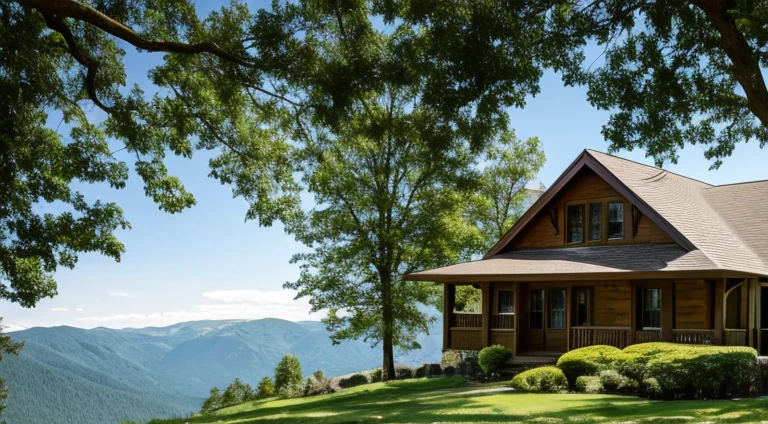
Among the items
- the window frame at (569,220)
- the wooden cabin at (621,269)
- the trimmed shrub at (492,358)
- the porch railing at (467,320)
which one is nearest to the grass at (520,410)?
the trimmed shrub at (492,358)

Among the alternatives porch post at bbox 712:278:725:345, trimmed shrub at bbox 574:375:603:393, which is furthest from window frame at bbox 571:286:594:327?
trimmed shrub at bbox 574:375:603:393

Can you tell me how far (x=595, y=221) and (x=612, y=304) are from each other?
3.35 metres

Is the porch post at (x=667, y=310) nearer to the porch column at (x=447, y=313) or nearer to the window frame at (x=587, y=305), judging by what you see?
the window frame at (x=587, y=305)

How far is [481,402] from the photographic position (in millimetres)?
19938

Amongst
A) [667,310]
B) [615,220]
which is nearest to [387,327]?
[615,220]

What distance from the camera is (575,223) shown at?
3095 centimetres

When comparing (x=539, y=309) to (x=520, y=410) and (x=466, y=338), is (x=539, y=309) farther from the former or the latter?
(x=520, y=410)

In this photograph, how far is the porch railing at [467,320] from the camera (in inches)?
1248

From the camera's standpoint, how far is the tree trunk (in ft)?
113

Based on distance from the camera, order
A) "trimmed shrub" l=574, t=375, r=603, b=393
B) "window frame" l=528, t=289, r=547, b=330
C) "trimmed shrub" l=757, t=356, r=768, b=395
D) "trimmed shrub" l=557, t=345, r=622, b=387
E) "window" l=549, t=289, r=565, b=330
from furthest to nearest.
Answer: "window frame" l=528, t=289, r=547, b=330, "window" l=549, t=289, r=565, b=330, "trimmed shrub" l=557, t=345, r=622, b=387, "trimmed shrub" l=574, t=375, r=603, b=393, "trimmed shrub" l=757, t=356, r=768, b=395

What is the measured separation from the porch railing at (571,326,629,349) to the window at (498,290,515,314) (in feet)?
11.1

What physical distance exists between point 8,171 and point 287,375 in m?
20.7

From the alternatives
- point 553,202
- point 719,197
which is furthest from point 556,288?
point 719,197

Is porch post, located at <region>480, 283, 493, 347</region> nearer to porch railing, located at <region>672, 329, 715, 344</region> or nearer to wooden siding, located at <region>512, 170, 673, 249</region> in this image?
wooden siding, located at <region>512, 170, 673, 249</region>
